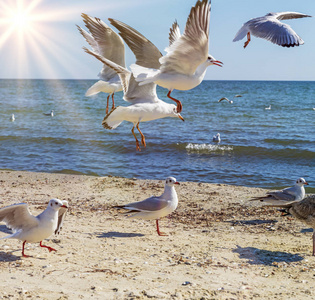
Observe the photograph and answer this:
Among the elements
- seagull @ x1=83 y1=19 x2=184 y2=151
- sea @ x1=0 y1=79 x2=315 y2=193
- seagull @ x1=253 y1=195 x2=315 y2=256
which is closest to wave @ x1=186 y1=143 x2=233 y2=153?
sea @ x1=0 y1=79 x2=315 y2=193

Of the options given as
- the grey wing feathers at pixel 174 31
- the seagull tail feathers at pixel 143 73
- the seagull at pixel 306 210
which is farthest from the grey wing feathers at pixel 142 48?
the seagull at pixel 306 210

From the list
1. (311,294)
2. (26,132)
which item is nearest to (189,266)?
(311,294)

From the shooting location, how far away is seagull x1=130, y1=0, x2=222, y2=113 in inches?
172

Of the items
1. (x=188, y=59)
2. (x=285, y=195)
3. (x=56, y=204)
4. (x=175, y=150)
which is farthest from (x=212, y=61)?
(x=175, y=150)

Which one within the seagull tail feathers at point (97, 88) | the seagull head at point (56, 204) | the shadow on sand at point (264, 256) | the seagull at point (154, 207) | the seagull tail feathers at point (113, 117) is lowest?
the shadow on sand at point (264, 256)

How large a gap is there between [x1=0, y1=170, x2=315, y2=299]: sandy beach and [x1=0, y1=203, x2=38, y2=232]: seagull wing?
0.39 m

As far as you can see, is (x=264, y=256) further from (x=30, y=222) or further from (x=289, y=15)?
(x=289, y=15)

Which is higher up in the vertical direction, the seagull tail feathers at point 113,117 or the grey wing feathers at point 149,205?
the seagull tail feathers at point 113,117

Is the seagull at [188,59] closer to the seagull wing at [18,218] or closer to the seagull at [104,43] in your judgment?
the seagull at [104,43]

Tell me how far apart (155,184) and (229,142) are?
883cm

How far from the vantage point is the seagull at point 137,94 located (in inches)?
222

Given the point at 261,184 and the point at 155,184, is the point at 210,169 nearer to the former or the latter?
the point at 261,184

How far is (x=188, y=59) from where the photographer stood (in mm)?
4941

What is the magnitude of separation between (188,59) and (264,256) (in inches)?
110
